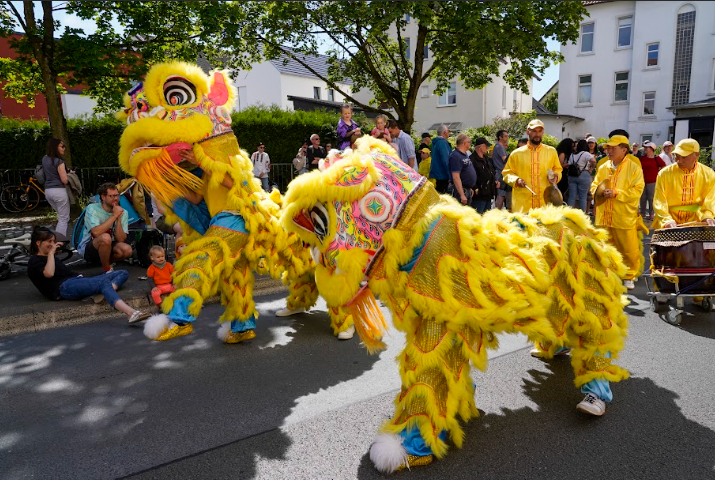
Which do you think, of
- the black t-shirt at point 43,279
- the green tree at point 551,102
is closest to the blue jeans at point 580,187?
the black t-shirt at point 43,279

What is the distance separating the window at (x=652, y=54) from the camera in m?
26.5

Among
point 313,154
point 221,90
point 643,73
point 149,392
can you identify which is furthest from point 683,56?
point 149,392

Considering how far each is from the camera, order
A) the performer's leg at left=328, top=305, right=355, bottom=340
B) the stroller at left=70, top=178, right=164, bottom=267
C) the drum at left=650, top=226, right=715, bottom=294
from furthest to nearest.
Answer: the stroller at left=70, top=178, right=164, bottom=267, the drum at left=650, top=226, right=715, bottom=294, the performer's leg at left=328, top=305, right=355, bottom=340

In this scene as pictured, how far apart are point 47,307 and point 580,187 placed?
9.68 m

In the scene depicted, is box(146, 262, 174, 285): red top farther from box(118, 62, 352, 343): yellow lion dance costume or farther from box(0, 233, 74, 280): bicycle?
box(0, 233, 74, 280): bicycle

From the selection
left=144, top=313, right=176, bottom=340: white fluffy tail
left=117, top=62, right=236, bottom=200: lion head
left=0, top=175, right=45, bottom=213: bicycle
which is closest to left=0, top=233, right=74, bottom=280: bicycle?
left=117, top=62, right=236, bottom=200: lion head

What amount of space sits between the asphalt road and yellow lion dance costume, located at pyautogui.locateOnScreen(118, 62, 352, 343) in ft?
1.92

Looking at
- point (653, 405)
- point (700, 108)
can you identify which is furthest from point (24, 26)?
point (700, 108)

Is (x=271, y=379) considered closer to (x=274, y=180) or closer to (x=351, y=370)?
(x=351, y=370)

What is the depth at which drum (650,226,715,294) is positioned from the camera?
476 cm

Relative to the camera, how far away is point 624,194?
232 inches

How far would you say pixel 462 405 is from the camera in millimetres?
2590

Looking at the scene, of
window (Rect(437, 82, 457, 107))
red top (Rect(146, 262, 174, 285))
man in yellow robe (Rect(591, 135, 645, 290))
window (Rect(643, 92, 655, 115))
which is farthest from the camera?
window (Rect(437, 82, 457, 107))

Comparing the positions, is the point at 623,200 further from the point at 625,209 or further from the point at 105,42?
the point at 105,42
